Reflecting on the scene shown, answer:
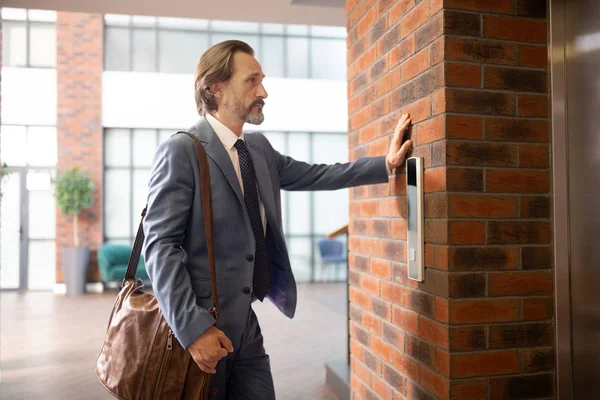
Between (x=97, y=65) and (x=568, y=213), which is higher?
(x=97, y=65)

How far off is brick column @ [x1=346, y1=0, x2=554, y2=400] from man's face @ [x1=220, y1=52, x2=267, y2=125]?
1.90 feet

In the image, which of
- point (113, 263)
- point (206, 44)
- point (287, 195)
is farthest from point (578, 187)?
point (206, 44)

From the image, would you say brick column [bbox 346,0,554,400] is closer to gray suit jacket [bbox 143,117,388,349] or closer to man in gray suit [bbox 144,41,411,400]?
man in gray suit [bbox 144,41,411,400]

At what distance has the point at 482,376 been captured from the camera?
1.77m

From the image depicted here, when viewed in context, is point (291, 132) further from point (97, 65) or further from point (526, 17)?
point (526, 17)

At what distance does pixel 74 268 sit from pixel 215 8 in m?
6.81

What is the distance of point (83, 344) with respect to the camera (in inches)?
228

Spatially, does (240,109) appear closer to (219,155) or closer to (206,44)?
(219,155)

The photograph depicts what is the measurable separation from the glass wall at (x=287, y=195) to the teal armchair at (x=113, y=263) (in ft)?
2.35

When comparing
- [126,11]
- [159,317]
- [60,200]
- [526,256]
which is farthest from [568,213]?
[60,200]

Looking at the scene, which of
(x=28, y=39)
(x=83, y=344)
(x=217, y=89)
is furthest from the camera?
(x=28, y=39)

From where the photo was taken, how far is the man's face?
194 centimetres

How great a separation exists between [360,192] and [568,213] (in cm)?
102

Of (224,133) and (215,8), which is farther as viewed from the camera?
(215,8)
